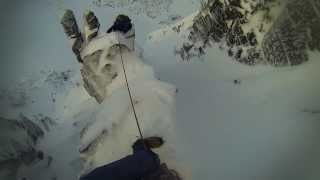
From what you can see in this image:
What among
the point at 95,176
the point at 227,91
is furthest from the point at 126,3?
the point at 95,176

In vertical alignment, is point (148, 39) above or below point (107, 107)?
above

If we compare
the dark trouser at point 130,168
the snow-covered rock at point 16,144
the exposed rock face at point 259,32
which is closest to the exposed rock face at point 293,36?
the exposed rock face at point 259,32

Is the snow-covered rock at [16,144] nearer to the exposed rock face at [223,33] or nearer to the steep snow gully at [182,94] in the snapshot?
the steep snow gully at [182,94]

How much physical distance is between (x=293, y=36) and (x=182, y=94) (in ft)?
1.50

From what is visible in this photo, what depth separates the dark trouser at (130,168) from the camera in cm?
223

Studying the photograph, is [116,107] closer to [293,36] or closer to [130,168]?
[130,168]

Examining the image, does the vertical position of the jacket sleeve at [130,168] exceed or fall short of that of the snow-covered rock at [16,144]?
it falls short

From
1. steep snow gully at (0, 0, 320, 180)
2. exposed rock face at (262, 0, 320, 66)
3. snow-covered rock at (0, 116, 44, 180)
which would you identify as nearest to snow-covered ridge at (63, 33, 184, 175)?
steep snow gully at (0, 0, 320, 180)

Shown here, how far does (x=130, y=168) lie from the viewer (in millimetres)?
2240

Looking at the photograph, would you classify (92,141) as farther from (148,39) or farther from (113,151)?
(148,39)

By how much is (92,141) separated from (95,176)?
0.15 meters

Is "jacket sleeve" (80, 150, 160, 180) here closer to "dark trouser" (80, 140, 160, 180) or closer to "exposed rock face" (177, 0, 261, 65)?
"dark trouser" (80, 140, 160, 180)

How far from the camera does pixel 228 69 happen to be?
2455mm

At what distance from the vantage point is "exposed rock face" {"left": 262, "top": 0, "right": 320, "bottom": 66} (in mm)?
2439
